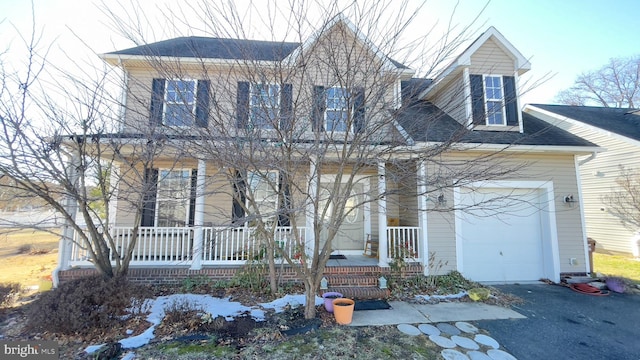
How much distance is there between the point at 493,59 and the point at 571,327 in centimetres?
720

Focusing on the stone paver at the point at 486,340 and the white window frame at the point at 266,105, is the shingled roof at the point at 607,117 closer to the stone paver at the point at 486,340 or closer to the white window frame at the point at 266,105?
the stone paver at the point at 486,340

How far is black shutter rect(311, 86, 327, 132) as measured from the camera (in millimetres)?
3838

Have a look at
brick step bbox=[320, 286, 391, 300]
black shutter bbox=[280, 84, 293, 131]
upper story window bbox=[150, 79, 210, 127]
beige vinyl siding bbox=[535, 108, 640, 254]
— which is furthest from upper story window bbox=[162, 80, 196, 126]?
beige vinyl siding bbox=[535, 108, 640, 254]

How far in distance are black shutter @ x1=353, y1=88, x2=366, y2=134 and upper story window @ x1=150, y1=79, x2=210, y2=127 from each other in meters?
2.15

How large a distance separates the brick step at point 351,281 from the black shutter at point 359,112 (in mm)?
3829

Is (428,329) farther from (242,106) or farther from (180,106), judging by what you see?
(180,106)

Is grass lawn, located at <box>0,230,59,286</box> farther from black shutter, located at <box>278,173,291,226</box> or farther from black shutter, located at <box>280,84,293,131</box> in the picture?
black shutter, located at <box>280,84,293,131</box>

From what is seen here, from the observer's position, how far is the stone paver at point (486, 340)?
3.97 meters

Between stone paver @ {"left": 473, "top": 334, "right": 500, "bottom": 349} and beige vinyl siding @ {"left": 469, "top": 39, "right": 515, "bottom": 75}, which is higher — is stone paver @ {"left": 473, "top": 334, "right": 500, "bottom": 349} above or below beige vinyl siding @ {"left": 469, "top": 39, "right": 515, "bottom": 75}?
below

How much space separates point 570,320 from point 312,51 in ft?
21.7

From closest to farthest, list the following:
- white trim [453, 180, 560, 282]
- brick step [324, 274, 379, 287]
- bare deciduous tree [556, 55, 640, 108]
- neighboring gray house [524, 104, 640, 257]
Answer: brick step [324, 274, 379, 287] → white trim [453, 180, 560, 282] → neighboring gray house [524, 104, 640, 257] → bare deciduous tree [556, 55, 640, 108]

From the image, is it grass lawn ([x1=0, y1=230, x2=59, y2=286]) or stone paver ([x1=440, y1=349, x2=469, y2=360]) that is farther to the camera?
grass lawn ([x1=0, y1=230, x2=59, y2=286])

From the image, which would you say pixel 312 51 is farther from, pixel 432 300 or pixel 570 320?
pixel 570 320

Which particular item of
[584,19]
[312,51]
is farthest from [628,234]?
[312,51]
